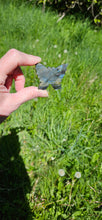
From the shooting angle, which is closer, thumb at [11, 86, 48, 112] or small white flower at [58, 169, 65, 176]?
thumb at [11, 86, 48, 112]

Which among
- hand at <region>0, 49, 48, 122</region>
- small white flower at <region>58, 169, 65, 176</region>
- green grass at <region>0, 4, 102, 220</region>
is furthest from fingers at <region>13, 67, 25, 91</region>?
small white flower at <region>58, 169, 65, 176</region>

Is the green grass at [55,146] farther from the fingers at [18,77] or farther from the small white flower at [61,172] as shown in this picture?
the fingers at [18,77]

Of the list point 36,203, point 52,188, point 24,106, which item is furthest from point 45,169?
point 24,106

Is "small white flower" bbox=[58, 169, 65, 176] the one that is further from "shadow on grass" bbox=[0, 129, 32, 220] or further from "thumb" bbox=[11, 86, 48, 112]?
"thumb" bbox=[11, 86, 48, 112]

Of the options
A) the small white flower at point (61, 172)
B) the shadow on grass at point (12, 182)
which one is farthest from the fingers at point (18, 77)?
the small white flower at point (61, 172)

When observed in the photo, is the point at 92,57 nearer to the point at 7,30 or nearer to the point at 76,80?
the point at 76,80

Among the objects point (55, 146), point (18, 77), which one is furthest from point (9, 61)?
point (55, 146)
